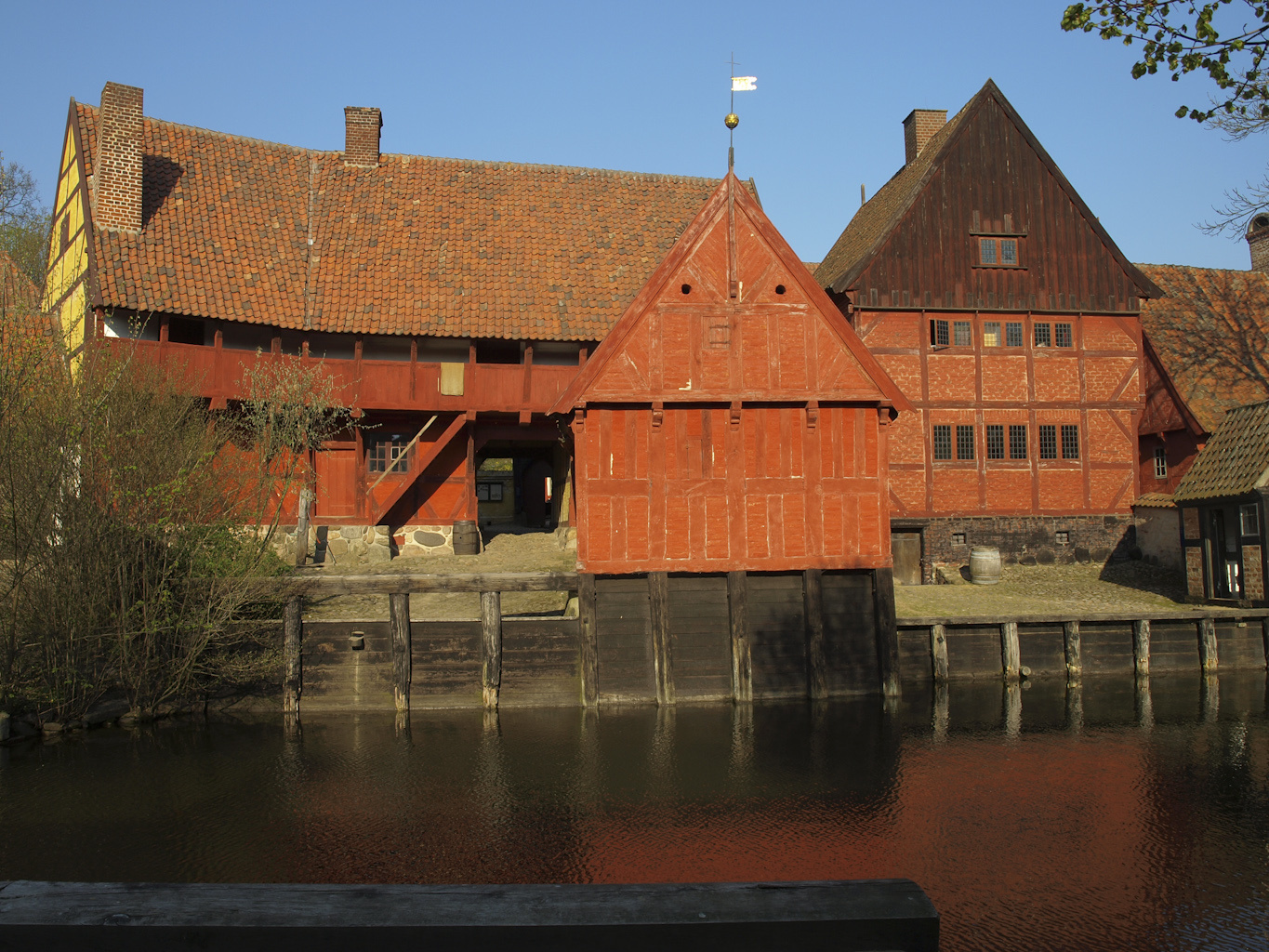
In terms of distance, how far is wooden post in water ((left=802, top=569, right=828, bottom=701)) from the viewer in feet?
46.3

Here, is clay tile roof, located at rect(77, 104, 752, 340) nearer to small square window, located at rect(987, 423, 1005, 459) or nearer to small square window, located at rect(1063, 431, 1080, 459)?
small square window, located at rect(987, 423, 1005, 459)

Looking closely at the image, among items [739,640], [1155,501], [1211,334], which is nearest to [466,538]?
[739,640]

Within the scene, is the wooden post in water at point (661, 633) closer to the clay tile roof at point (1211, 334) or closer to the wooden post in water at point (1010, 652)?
the wooden post in water at point (1010, 652)

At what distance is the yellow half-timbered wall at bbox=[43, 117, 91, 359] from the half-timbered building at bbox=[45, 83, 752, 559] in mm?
94

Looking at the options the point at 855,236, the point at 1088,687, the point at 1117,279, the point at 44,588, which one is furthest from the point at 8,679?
the point at 1117,279

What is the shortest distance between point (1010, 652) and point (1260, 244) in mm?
25225

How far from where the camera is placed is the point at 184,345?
1980 centimetres

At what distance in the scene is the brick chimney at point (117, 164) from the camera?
813 inches

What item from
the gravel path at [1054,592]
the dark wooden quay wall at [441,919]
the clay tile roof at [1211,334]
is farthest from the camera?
the clay tile roof at [1211,334]

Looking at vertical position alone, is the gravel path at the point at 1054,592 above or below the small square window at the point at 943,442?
below

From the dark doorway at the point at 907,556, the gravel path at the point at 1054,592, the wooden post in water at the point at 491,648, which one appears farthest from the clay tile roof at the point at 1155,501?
the wooden post in water at the point at 491,648

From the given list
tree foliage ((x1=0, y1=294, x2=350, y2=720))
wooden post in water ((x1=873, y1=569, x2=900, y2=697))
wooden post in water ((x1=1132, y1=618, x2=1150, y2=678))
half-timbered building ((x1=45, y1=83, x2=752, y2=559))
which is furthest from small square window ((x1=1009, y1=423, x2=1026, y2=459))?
tree foliage ((x1=0, y1=294, x2=350, y2=720))

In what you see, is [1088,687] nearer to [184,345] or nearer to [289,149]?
[184,345]

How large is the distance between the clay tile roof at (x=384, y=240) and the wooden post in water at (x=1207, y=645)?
13.7 meters
